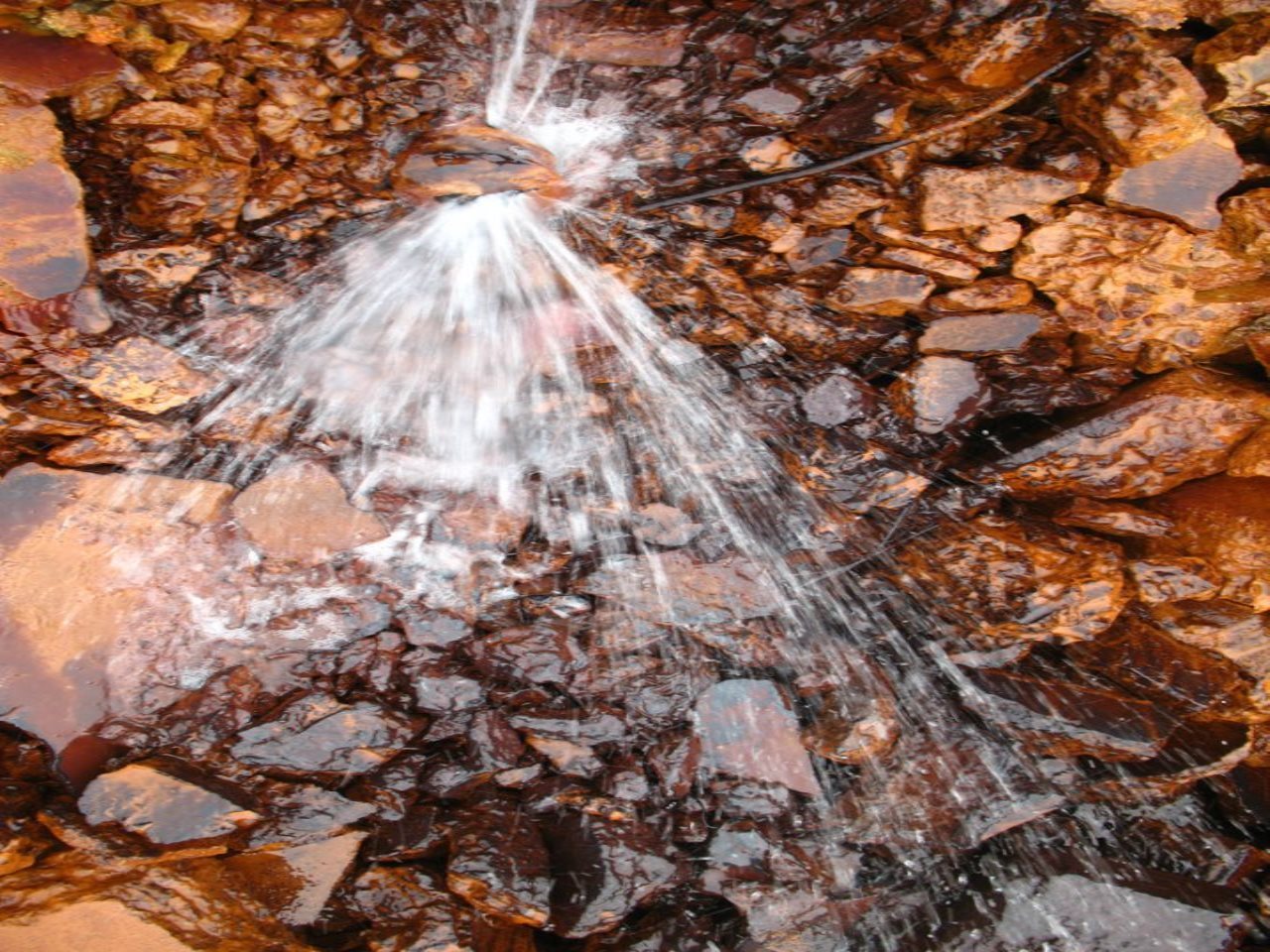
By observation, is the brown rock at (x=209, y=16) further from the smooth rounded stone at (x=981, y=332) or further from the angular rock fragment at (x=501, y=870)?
the angular rock fragment at (x=501, y=870)

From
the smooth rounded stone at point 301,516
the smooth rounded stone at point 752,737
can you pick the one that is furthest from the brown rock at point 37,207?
the smooth rounded stone at point 752,737

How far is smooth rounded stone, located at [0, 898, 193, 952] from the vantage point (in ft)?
6.19

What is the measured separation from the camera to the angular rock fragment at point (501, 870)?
2.14m

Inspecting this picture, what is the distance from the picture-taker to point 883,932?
2.35 metres

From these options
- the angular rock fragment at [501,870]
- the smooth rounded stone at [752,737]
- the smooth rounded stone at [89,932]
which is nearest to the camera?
the smooth rounded stone at [89,932]

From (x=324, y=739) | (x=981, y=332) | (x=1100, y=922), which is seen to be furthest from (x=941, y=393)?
(x=324, y=739)

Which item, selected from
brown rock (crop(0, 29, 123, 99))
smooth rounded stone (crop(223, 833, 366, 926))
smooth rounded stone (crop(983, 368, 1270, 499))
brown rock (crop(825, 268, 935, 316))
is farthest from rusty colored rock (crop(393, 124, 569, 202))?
smooth rounded stone (crop(223, 833, 366, 926))

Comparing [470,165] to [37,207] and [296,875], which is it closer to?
[37,207]

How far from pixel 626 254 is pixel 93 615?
1676mm

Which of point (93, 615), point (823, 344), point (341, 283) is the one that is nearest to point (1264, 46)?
point (823, 344)

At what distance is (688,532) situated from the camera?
8.22ft

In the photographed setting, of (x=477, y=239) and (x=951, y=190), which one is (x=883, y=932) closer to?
(x=951, y=190)

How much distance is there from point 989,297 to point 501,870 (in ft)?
6.38

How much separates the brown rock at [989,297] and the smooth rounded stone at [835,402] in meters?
0.32
